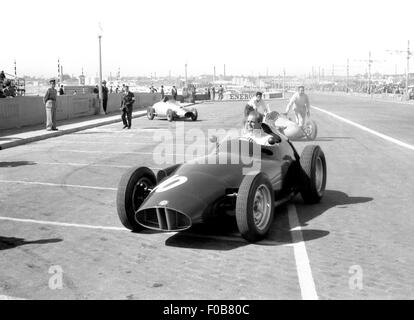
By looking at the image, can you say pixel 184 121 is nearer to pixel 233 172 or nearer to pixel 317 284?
pixel 233 172

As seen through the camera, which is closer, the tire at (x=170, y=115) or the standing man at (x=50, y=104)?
the standing man at (x=50, y=104)

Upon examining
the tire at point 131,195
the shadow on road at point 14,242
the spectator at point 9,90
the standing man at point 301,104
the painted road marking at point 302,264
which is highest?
the spectator at point 9,90

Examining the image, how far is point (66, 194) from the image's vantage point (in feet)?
31.4

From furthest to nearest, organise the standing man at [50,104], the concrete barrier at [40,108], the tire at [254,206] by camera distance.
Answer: the concrete barrier at [40,108] < the standing man at [50,104] < the tire at [254,206]

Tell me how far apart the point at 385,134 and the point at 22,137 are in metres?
13.3

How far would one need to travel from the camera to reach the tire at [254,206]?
20.4 ft

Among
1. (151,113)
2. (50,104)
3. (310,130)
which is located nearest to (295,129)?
(310,130)

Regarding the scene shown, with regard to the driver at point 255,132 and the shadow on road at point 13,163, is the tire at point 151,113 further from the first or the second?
the driver at point 255,132

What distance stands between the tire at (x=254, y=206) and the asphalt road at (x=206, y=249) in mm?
176

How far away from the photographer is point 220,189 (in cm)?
669

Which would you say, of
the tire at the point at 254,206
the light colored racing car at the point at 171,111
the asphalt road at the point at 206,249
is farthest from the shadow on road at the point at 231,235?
the light colored racing car at the point at 171,111

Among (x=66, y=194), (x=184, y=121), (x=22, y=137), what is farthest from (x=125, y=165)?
(x=184, y=121)

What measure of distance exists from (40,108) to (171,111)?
21.9 feet

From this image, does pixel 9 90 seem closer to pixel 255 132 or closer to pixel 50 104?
pixel 50 104
